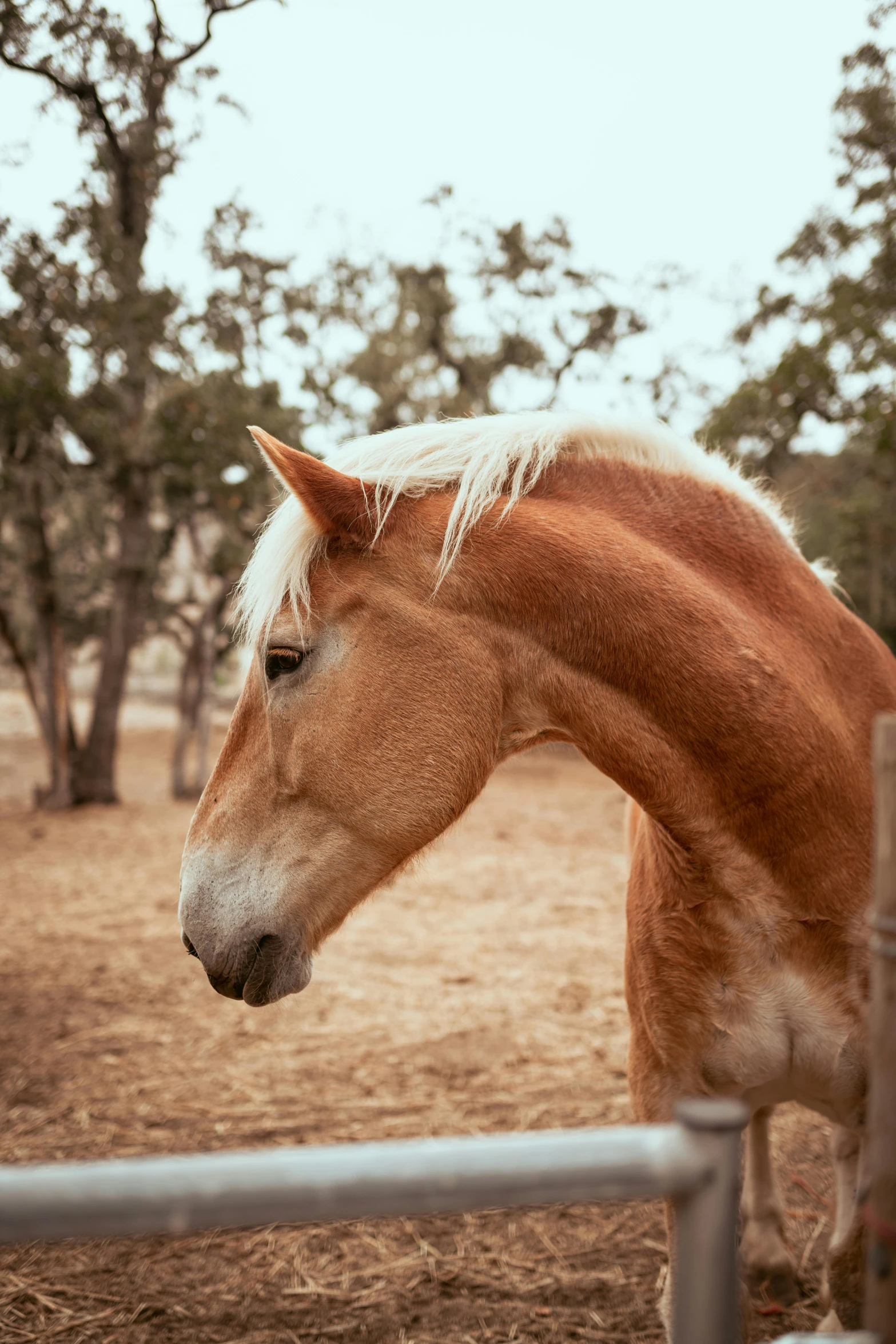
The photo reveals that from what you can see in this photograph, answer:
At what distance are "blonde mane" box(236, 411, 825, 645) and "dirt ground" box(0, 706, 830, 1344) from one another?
2.37 feet

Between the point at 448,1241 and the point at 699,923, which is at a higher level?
the point at 699,923

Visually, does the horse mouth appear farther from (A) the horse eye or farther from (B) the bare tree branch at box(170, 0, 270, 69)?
(B) the bare tree branch at box(170, 0, 270, 69)

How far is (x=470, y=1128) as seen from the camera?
3.43 meters

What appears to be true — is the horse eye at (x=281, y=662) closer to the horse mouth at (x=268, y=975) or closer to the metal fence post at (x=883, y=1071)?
the horse mouth at (x=268, y=975)

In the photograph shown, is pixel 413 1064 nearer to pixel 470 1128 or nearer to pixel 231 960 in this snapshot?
pixel 470 1128

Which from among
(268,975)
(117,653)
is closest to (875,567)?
(117,653)

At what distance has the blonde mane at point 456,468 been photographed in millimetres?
1884

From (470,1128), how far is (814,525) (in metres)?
16.1

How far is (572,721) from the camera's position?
72.9 inches

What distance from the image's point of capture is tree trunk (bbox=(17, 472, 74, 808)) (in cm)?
1142

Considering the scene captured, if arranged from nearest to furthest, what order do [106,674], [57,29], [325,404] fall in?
[57,29] → [106,674] → [325,404]

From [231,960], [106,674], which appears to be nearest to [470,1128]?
[231,960]

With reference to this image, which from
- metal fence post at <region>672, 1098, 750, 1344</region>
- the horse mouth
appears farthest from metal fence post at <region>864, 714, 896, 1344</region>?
the horse mouth

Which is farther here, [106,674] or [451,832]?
[106,674]
